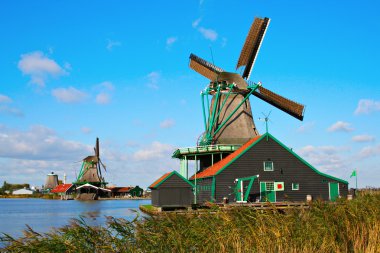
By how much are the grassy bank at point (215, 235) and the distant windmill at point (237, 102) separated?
31544mm

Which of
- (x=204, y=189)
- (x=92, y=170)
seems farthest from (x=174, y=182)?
(x=92, y=170)

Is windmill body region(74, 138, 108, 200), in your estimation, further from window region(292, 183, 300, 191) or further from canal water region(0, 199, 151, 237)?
window region(292, 183, 300, 191)

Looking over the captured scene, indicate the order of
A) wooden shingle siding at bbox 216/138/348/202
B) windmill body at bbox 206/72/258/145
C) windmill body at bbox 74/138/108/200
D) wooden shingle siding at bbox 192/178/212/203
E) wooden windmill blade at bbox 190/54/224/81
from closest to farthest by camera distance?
wooden shingle siding at bbox 216/138/348/202
wooden shingle siding at bbox 192/178/212/203
windmill body at bbox 206/72/258/145
wooden windmill blade at bbox 190/54/224/81
windmill body at bbox 74/138/108/200

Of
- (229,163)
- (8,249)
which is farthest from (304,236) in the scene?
(229,163)

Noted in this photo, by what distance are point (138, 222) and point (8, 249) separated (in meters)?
2.86

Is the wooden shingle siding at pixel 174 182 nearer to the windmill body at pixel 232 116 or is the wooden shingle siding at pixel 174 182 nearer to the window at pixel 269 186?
the window at pixel 269 186

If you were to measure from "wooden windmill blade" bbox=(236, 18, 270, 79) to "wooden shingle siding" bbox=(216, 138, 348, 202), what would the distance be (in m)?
12.1


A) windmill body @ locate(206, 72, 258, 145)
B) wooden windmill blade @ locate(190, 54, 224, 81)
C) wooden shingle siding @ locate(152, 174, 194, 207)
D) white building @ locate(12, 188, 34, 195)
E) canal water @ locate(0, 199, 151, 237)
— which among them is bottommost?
white building @ locate(12, 188, 34, 195)

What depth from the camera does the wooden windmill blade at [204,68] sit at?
46281mm

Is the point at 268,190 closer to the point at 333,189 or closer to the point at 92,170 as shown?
the point at 333,189

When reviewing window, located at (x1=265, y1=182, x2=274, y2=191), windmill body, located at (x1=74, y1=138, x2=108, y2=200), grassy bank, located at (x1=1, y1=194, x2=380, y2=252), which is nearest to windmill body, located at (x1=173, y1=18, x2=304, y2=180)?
window, located at (x1=265, y1=182, x2=274, y2=191)

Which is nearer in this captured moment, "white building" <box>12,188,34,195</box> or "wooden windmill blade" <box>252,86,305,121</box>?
"wooden windmill blade" <box>252,86,305,121</box>

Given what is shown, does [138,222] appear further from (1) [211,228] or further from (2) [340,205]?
(2) [340,205]

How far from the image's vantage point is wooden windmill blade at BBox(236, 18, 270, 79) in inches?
1816
